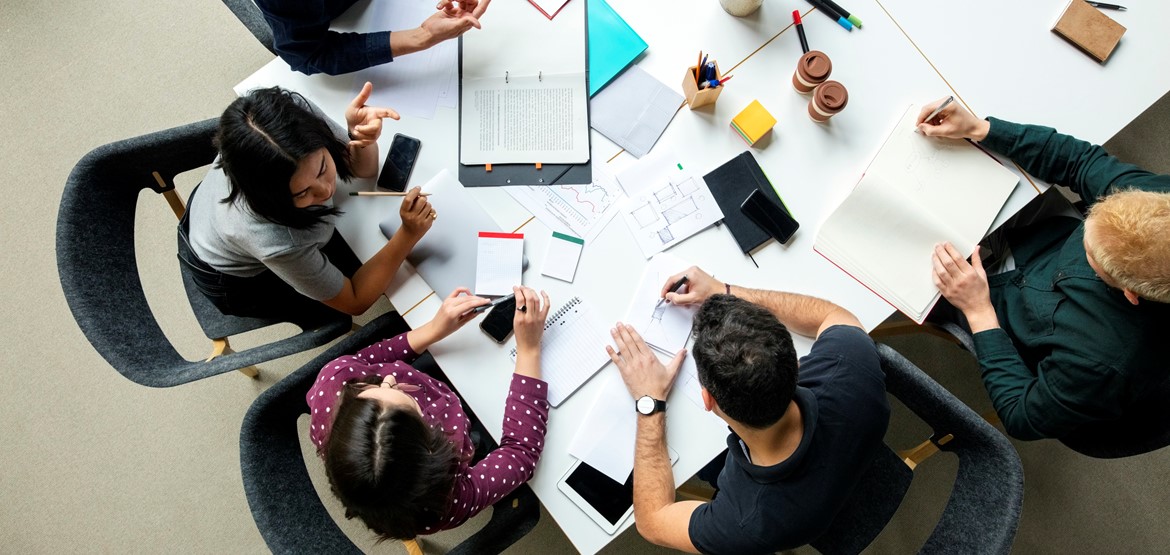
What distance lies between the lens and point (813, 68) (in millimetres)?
1549

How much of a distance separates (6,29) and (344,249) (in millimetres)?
2126

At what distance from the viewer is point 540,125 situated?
1.61 metres

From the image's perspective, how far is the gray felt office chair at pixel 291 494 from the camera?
1.31 metres

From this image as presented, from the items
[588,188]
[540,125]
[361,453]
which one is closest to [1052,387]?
[588,188]

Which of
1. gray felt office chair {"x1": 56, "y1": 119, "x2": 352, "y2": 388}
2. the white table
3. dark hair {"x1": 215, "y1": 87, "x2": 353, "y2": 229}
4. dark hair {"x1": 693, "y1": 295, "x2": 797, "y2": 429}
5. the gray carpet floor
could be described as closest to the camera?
dark hair {"x1": 693, "y1": 295, "x2": 797, "y2": 429}

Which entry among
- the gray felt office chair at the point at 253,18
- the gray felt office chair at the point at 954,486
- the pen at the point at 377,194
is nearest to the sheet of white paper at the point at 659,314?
the gray felt office chair at the point at 954,486

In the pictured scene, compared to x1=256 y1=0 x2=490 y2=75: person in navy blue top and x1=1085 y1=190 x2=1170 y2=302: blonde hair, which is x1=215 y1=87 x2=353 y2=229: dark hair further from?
x1=1085 y1=190 x2=1170 y2=302: blonde hair

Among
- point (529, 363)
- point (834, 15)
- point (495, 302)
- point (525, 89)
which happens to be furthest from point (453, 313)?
point (834, 15)

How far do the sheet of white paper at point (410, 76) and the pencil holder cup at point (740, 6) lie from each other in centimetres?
75

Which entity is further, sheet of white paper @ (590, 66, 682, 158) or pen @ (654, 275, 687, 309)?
sheet of white paper @ (590, 66, 682, 158)

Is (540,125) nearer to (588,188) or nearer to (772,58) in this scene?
(588,188)

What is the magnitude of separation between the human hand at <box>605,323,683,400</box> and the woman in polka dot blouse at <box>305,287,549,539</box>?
0.19 metres

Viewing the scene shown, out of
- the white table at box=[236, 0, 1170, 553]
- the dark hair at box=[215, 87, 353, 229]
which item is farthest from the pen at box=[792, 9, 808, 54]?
the dark hair at box=[215, 87, 353, 229]

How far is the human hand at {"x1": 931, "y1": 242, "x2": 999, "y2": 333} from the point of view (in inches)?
60.0
